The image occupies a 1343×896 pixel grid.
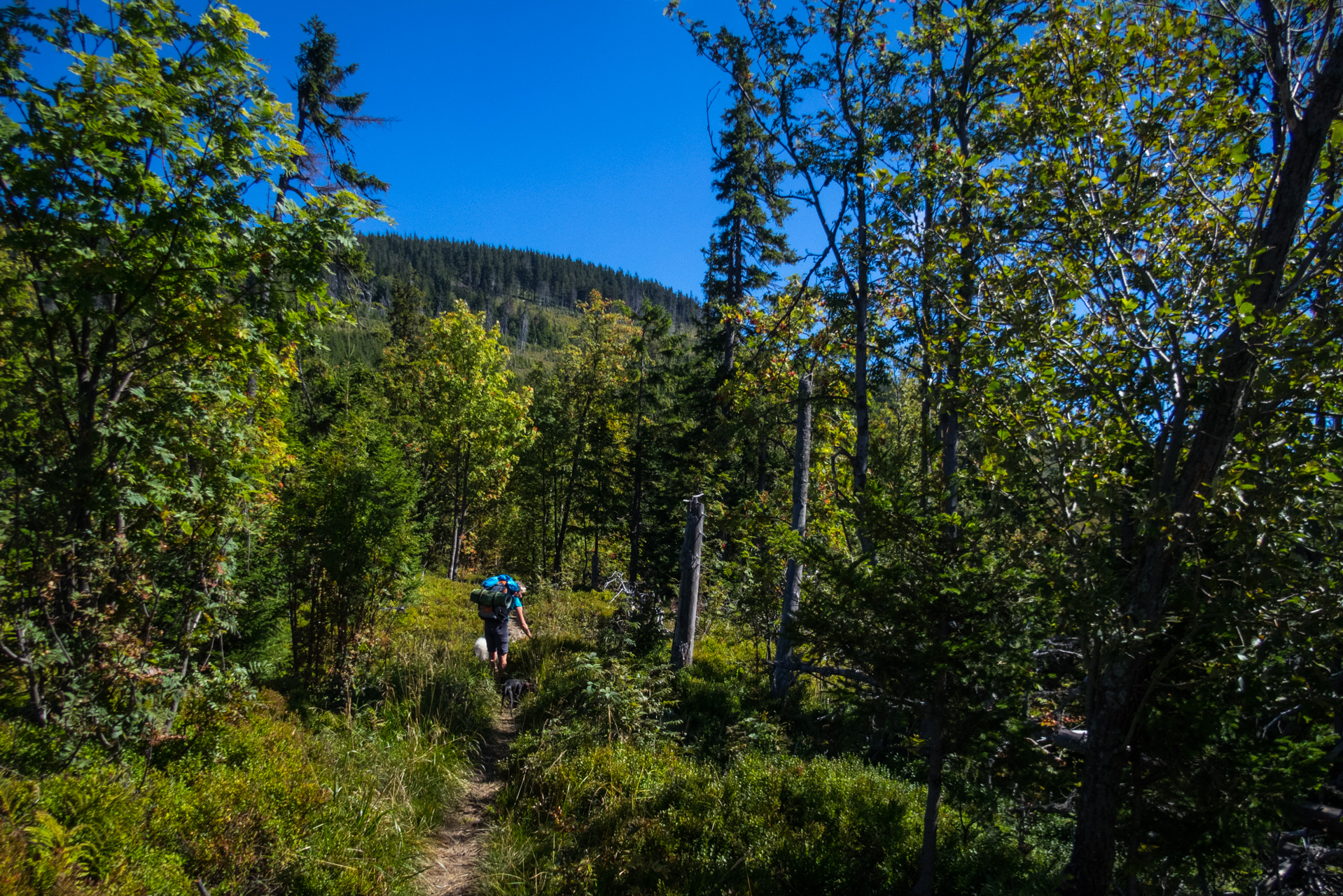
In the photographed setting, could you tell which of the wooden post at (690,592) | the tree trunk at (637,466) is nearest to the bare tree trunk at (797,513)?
the wooden post at (690,592)

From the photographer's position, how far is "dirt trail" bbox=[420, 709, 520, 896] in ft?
14.5

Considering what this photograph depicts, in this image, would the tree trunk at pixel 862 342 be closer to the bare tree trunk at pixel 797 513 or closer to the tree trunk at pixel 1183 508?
the bare tree trunk at pixel 797 513

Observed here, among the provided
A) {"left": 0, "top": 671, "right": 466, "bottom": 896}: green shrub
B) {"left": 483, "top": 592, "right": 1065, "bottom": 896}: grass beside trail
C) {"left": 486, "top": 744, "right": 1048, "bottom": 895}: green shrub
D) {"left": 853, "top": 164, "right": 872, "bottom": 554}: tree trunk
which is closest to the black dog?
{"left": 483, "top": 592, "right": 1065, "bottom": 896}: grass beside trail

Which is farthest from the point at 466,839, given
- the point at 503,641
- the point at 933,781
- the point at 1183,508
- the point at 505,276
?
the point at 505,276

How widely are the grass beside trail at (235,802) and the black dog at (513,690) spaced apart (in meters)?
1.41

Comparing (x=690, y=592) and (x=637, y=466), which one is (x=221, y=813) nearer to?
(x=690, y=592)

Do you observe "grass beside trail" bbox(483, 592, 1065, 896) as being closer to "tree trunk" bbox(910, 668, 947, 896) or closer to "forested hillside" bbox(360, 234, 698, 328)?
"tree trunk" bbox(910, 668, 947, 896)

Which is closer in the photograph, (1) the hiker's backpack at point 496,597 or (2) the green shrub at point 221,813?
(2) the green shrub at point 221,813

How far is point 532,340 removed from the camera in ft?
425

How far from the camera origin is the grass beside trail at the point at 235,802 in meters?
3.07

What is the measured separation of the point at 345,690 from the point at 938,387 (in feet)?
21.8

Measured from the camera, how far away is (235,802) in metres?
3.87

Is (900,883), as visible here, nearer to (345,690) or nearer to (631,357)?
(345,690)

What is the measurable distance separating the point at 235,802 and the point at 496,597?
168 inches
